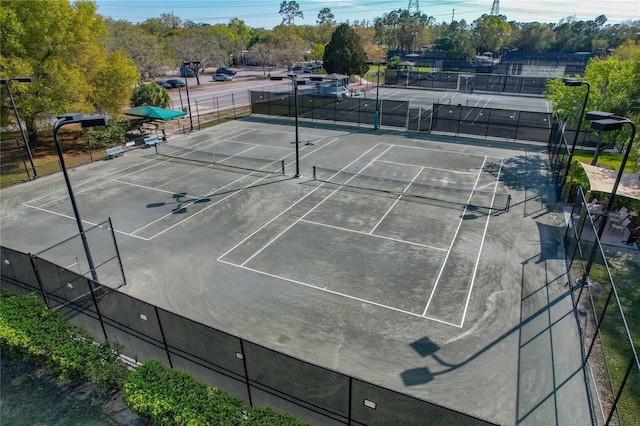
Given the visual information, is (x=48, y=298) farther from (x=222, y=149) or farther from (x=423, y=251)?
(x=222, y=149)

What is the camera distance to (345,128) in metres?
32.8

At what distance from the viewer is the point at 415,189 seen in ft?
64.7

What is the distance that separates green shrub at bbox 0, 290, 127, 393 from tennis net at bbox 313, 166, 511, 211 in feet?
45.4

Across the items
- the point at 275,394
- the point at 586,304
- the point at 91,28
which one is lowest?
the point at 586,304

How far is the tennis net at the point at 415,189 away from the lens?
18062 mm

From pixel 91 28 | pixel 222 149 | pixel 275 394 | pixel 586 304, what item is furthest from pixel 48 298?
pixel 91 28

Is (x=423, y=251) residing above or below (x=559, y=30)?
below

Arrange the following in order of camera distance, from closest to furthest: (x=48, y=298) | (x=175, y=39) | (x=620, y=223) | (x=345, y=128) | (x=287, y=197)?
(x=48, y=298), (x=620, y=223), (x=287, y=197), (x=345, y=128), (x=175, y=39)

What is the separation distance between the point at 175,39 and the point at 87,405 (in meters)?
75.4

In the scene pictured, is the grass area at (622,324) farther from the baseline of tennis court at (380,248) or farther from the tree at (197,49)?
the tree at (197,49)

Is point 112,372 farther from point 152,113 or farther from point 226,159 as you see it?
point 152,113

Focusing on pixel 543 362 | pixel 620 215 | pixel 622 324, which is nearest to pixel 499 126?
pixel 620 215

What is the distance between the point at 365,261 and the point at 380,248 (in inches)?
42.7

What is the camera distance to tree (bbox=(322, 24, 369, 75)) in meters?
52.2
